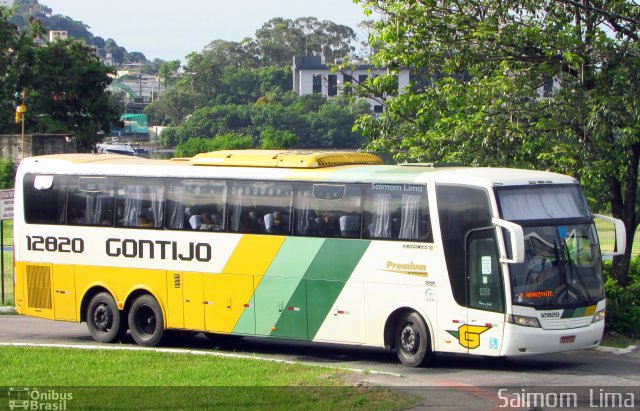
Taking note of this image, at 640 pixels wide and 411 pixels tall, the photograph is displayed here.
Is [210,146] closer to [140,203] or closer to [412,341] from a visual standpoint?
[140,203]

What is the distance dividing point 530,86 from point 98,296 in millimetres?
8539

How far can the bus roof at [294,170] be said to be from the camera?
620 inches

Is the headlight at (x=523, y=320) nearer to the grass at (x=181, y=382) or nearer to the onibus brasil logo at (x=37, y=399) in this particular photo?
the grass at (x=181, y=382)

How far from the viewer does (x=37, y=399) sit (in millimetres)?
12391

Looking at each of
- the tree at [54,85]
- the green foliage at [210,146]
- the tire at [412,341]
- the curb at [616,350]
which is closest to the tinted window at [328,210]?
the tire at [412,341]

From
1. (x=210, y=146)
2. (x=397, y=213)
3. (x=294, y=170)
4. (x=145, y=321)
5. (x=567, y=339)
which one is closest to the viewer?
(x=567, y=339)

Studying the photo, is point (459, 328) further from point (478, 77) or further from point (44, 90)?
point (44, 90)

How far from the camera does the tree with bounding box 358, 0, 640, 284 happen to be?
18.4 meters

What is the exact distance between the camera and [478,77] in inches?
786

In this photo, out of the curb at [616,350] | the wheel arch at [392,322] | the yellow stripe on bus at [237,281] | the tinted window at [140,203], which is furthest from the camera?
the tinted window at [140,203]

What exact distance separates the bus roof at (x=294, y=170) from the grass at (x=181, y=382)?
321 cm

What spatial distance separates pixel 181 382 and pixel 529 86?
8.86 meters

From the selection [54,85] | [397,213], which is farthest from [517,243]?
[54,85]

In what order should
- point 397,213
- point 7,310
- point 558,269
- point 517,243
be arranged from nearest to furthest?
point 517,243 < point 558,269 < point 397,213 < point 7,310
